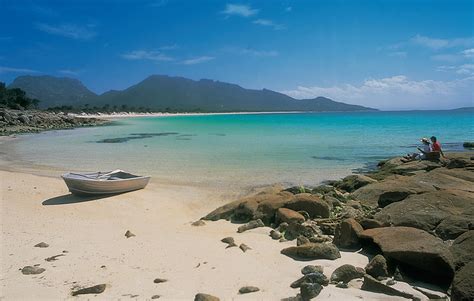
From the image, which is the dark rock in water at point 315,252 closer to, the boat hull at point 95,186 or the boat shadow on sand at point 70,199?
the boat hull at point 95,186

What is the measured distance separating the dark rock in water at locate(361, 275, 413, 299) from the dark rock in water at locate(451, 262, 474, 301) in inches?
22.8

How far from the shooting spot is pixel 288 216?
8031 millimetres

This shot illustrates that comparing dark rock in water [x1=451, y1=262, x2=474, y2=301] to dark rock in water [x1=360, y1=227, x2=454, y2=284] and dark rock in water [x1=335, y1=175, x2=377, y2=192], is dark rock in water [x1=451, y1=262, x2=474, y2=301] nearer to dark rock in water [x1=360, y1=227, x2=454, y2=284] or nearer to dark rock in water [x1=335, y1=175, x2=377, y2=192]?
dark rock in water [x1=360, y1=227, x2=454, y2=284]

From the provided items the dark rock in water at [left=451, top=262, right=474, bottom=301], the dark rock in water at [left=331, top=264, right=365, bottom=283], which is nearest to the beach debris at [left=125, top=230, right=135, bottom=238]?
the dark rock in water at [left=331, top=264, right=365, bottom=283]

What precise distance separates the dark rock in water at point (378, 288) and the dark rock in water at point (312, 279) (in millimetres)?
527

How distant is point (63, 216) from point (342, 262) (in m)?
7.06

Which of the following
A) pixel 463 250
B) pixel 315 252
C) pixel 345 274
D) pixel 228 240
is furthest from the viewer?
pixel 228 240

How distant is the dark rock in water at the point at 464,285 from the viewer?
430 cm

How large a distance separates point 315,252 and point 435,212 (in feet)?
10.3

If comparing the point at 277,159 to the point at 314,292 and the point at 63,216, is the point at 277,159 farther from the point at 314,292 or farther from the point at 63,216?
the point at 314,292

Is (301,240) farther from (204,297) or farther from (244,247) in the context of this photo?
(204,297)

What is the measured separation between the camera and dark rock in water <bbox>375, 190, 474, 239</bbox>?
6832mm

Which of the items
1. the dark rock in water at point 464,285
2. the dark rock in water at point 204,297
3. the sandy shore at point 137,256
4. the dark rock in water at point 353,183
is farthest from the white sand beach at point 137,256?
the dark rock in water at point 353,183

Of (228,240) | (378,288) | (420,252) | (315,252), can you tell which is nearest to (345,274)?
(378,288)
